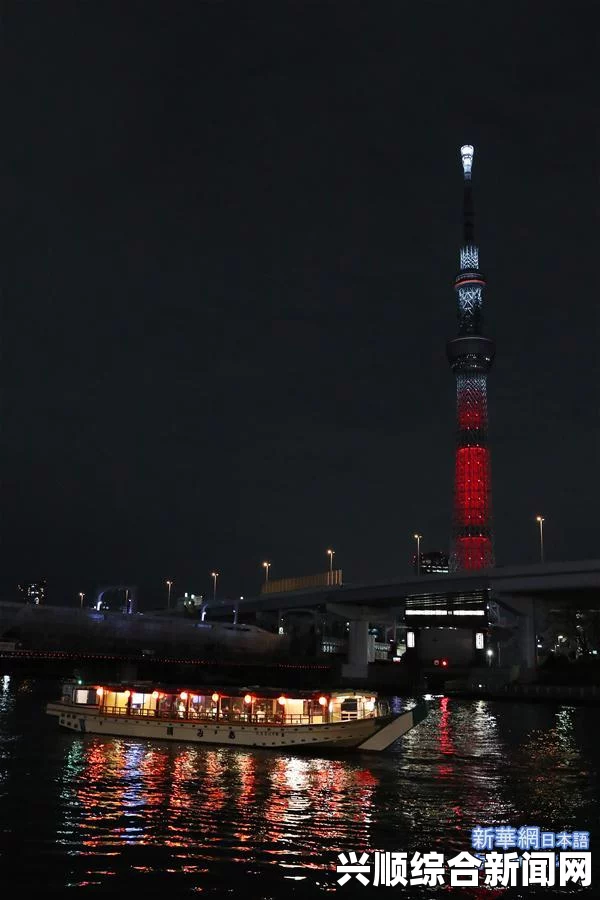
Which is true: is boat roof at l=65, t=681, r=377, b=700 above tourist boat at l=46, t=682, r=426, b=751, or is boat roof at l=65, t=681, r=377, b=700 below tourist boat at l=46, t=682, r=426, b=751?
above

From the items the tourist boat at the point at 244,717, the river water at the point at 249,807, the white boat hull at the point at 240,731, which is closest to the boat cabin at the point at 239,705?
the tourist boat at the point at 244,717

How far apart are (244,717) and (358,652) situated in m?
92.7

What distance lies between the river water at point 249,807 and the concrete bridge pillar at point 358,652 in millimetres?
82424

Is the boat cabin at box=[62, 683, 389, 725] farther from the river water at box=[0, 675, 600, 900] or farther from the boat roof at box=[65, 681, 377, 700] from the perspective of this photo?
the river water at box=[0, 675, 600, 900]

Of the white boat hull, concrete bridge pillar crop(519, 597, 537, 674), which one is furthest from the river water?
concrete bridge pillar crop(519, 597, 537, 674)

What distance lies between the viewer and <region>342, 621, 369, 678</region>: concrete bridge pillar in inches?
5576

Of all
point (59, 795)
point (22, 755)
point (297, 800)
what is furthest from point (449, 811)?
point (22, 755)

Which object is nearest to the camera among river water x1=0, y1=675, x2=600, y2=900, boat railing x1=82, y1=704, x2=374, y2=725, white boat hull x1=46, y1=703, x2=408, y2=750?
river water x1=0, y1=675, x2=600, y2=900

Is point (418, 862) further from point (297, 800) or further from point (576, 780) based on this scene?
point (576, 780)

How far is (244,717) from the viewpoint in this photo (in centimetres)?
5294

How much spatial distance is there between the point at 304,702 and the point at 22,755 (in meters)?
16.4

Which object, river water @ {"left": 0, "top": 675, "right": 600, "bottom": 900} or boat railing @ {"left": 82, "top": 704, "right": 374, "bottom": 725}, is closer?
river water @ {"left": 0, "top": 675, "right": 600, "bottom": 900}

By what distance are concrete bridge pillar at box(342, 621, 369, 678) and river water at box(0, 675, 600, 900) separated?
270 ft

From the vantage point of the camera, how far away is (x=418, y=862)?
83.6 feet
